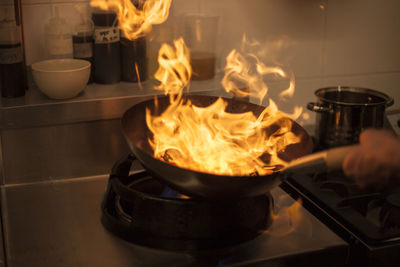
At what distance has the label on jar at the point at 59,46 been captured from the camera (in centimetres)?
125

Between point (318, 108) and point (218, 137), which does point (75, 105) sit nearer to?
point (218, 137)

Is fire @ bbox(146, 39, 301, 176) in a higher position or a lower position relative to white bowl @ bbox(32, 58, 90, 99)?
lower

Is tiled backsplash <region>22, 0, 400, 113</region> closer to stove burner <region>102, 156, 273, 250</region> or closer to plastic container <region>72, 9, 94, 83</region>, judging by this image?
plastic container <region>72, 9, 94, 83</region>

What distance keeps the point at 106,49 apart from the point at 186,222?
601 mm

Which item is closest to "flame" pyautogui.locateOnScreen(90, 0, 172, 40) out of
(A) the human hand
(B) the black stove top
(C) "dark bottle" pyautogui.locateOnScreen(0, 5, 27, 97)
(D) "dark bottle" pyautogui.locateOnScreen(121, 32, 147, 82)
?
(D) "dark bottle" pyautogui.locateOnScreen(121, 32, 147, 82)

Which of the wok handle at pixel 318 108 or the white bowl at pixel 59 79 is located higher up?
the white bowl at pixel 59 79

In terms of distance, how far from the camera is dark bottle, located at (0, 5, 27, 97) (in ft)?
3.73

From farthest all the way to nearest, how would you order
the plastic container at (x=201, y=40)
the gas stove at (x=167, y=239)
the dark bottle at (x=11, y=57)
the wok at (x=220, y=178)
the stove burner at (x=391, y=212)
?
the plastic container at (x=201, y=40) < the dark bottle at (x=11, y=57) < the stove burner at (x=391, y=212) < the gas stove at (x=167, y=239) < the wok at (x=220, y=178)

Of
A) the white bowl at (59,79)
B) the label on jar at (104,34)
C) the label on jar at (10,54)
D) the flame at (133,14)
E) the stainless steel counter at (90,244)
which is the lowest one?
the stainless steel counter at (90,244)

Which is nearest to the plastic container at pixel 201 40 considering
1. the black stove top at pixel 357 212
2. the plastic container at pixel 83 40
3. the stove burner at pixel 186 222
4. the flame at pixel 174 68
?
the flame at pixel 174 68

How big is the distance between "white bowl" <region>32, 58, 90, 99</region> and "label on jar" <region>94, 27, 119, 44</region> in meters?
0.08

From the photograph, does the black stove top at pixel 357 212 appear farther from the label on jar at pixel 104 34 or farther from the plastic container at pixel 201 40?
the label on jar at pixel 104 34

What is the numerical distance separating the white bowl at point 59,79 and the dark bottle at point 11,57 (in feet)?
→ 0.13

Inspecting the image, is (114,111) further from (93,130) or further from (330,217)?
(330,217)
